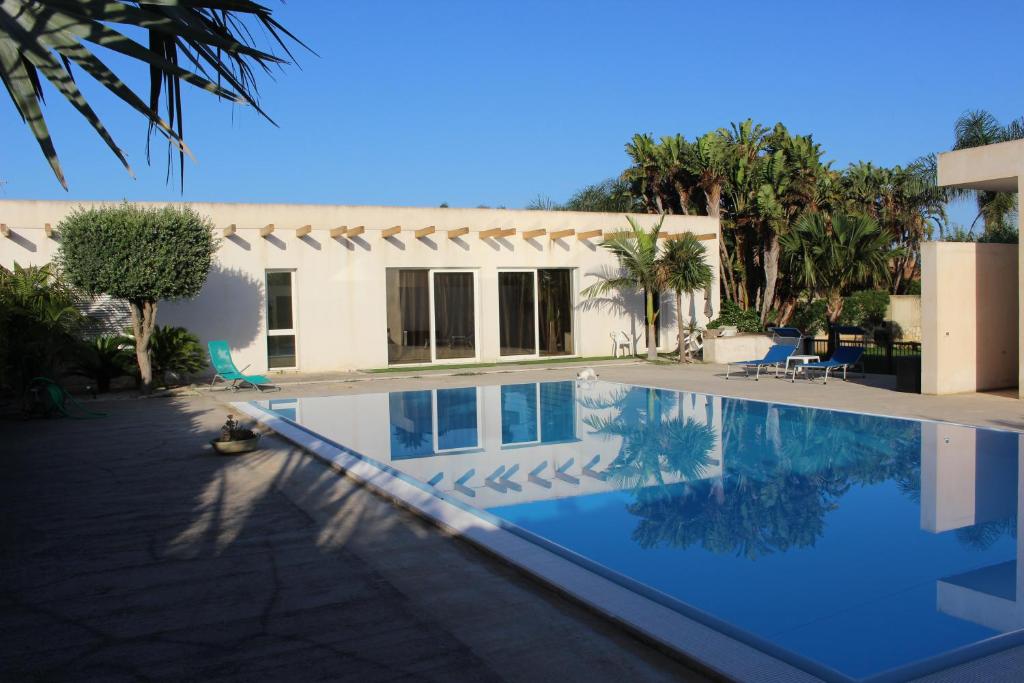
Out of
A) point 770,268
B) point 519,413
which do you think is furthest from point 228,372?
point 770,268

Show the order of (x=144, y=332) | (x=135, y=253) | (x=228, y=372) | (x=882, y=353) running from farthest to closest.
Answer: (x=882, y=353) < (x=228, y=372) < (x=144, y=332) < (x=135, y=253)

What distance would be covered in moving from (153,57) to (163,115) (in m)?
0.65

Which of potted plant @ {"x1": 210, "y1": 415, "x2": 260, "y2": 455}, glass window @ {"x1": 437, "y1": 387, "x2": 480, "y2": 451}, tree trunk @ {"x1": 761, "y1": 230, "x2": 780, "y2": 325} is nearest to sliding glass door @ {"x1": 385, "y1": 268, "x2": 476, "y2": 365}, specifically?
glass window @ {"x1": 437, "y1": 387, "x2": 480, "y2": 451}

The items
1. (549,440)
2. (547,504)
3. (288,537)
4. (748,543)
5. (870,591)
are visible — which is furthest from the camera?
(549,440)

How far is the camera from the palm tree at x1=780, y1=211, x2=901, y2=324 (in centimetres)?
1812

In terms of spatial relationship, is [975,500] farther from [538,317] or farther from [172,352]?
[538,317]

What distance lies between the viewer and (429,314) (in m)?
19.7

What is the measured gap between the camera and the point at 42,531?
587 cm

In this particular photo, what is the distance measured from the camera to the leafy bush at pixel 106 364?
14.7 metres

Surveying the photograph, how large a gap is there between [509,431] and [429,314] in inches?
357

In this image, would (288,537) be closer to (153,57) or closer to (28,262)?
(153,57)

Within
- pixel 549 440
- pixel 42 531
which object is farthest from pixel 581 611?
pixel 549 440

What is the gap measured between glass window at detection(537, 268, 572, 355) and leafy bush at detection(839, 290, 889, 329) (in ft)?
29.9

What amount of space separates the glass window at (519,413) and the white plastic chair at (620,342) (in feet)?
21.6
